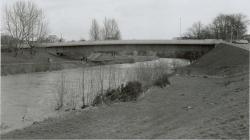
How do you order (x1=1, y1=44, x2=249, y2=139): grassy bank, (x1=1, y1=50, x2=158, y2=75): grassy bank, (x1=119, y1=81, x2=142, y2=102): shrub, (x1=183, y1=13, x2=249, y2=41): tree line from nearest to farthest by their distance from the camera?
(x1=1, y1=44, x2=249, y2=139): grassy bank
(x1=119, y1=81, x2=142, y2=102): shrub
(x1=1, y1=50, x2=158, y2=75): grassy bank
(x1=183, y1=13, x2=249, y2=41): tree line

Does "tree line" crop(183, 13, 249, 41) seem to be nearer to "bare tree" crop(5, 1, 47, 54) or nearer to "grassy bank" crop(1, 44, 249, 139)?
"bare tree" crop(5, 1, 47, 54)

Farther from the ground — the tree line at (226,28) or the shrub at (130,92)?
the tree line at (226,28)

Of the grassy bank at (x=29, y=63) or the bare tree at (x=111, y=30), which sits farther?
the bare tree at (x=111, y=30)

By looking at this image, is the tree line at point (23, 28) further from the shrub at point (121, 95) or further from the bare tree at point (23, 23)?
the shrub at point (121, 95)

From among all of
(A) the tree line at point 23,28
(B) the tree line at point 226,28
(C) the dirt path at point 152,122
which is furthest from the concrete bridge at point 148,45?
(C) the dirt path at point 152,122

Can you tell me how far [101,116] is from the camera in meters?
20.4

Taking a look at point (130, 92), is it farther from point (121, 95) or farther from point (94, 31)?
point (94, 31)

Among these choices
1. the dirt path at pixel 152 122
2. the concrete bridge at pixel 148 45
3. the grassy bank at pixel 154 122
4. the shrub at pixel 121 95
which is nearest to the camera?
the grassy bank at pixel 154 122

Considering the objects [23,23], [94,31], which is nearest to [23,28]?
[23,23]

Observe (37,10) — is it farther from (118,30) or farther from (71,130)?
(71,130)

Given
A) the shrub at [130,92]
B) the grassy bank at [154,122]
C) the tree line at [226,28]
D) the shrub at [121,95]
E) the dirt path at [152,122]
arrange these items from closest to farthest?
the grassy bank at [154,122], the dirt path at [152,122], the shrub at [121,95], the shrub at [130,92], the tree line at [226,28]

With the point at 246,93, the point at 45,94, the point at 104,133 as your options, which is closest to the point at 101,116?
the point at 104,133

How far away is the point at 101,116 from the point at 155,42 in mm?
63948

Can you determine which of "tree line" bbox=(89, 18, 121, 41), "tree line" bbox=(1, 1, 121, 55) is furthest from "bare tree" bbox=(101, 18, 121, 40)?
"tree line" bbox=(1, 1, 121, 55)
